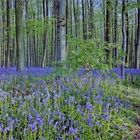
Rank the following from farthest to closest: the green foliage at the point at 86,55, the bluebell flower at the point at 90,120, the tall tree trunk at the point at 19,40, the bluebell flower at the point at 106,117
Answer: the tall tree trunk at the point at 19,40
the green foliage at the point at 86,55
the bluebell flower at the point at 106,117
the bluebell flower at the point at 90,120

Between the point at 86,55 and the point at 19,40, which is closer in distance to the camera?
the point at 86,55

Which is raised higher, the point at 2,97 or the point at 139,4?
the point at 139,4

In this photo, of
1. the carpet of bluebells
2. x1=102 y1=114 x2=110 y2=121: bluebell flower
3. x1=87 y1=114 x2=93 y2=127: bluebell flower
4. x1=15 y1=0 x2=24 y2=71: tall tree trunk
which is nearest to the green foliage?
the carpet of bluebells

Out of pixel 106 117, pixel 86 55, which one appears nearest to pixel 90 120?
pixel 106 117

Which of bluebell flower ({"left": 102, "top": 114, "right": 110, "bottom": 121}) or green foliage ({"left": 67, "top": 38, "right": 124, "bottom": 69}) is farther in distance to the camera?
green foliage ({"left": 67, "top": 38, "right": 124, "bottom": 69})

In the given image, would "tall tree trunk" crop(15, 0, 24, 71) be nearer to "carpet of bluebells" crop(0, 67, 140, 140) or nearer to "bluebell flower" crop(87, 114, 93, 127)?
"carpet of bluebells" crop(0, 67, 140, 140)

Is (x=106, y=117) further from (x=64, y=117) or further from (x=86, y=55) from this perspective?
(x=86, y=55)

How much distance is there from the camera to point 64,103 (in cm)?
676

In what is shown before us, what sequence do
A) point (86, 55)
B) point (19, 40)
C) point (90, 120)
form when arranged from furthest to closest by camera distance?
point (19, 40)
point (86, 55)
point (90, 120)

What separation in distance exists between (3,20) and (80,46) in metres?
26.6

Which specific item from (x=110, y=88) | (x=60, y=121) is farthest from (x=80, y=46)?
(x=60, y=121)

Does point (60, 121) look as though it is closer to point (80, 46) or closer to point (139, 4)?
point (80, 46)

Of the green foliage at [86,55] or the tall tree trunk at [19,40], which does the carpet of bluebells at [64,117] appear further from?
the tall tree trunk at [19,40]

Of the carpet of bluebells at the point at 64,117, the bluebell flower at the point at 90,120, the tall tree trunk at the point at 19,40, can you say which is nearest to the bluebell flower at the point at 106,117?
the carpet of bluebells at the point at 64,117
